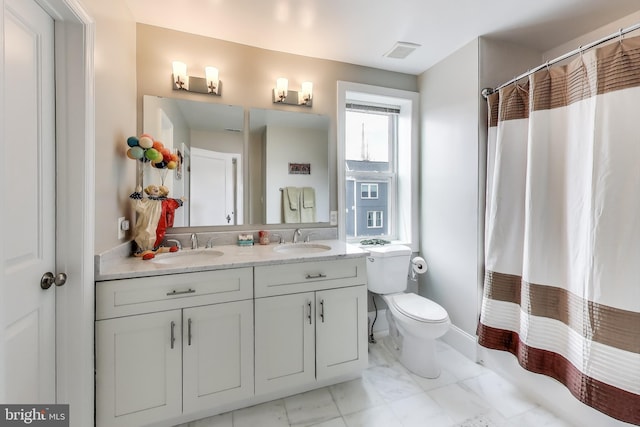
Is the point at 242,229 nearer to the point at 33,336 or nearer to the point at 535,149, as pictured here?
the point at 33,336

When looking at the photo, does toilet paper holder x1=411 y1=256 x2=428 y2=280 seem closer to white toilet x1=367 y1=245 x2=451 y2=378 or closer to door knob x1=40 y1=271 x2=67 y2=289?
white toilet x1=367 y1=245 x2=451 y2=378

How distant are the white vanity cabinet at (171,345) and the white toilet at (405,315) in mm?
1059

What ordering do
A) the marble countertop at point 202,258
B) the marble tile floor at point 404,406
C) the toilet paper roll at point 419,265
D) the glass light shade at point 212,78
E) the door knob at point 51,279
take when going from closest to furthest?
the door knob at point 51,279 → the marble countertop at point 202,258 → the marble tile floor at point 404,406 → the glass light shade at point 212,78 → the toilet paper roll at point 419,265

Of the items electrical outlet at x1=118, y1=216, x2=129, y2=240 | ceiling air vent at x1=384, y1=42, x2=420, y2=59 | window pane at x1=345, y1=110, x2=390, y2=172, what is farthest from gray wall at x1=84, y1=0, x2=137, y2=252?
ceiling air vent at x1=384, y1=42, x2=420, y2=59

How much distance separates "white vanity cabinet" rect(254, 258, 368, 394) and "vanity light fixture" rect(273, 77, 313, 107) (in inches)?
51.5

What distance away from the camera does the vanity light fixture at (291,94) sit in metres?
2.03

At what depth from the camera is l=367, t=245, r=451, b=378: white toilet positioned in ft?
5.71

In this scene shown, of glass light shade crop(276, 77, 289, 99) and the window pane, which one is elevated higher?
glass light shade crop(276, 77, 289, 99)

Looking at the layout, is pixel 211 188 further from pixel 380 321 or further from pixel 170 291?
pixel 380 321

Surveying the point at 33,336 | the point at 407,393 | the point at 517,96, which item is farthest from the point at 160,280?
the point at 517,96

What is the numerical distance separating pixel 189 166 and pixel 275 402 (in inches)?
64.8

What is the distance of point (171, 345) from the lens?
4.30 ft

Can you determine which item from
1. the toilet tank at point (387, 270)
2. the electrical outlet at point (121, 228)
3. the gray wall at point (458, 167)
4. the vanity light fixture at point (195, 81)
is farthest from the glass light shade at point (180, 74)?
the gray wall at point (458, 167)

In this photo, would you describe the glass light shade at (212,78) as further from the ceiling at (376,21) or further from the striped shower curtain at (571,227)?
the striped shower curtain at (571,227)
